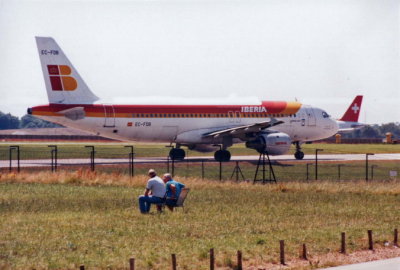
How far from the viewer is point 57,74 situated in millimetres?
51781

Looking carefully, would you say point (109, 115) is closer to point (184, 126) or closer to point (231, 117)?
point (184, 126)

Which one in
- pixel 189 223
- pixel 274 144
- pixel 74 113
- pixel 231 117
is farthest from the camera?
pixel 231 117

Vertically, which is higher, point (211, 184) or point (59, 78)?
point (59, 78)

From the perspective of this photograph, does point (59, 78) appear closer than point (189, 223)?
No

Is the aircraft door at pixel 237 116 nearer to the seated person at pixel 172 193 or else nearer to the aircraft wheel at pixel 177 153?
the aircraft wheel at pixel 177 153

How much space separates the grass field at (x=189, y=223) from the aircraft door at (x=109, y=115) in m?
18.2

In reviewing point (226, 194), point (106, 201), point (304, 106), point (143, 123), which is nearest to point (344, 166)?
point (304, 106)

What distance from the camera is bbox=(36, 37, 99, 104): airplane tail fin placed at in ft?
169

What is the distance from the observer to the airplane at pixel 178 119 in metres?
51.7

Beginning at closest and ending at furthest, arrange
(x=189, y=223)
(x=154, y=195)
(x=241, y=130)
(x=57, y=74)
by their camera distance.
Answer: (x=189, y=223), (x=154, y=195), (x=57, y=74), (x=241, y=130)

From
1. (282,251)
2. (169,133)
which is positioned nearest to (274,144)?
(169,133)

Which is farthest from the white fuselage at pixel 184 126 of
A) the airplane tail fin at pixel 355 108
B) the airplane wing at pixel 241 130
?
the airplane tail fin at pixel 355 108

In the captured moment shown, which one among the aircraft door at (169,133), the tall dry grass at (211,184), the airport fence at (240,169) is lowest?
the airport fence at (240,169)

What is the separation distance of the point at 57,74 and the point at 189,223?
3150cm
